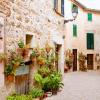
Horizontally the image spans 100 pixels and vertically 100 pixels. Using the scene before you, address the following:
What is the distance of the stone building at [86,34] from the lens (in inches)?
904

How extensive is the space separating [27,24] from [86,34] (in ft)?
55.5

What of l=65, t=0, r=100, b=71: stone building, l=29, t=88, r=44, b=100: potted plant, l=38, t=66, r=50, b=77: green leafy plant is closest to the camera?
l=29, t=88, r=44, b=100: potted plant

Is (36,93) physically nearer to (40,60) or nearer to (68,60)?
(40,60)

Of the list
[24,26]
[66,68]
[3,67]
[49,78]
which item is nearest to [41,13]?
[24,26]

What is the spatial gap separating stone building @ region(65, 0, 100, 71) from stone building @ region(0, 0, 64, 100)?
9970 millimetres

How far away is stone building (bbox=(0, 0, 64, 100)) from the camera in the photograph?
6.77 m

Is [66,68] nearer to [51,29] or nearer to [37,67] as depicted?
[51,29]

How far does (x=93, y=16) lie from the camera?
25766 millimetres

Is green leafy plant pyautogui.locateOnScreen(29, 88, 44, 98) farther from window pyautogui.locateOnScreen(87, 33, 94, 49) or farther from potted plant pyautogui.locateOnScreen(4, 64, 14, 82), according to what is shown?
window pyautogui.locateOnScreen(87, 33, 94, 49)

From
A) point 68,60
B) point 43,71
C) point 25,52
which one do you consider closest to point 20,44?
point 25,52

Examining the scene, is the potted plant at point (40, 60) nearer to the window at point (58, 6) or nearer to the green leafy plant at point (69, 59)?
the window at point (58, 6)

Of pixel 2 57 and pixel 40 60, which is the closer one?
pixel 2 57

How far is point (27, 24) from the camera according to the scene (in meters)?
8.55

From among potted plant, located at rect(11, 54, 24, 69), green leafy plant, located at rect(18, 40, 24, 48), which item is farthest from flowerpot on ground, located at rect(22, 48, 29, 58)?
potted plant, located at rect(11, 54, 24, 69)
